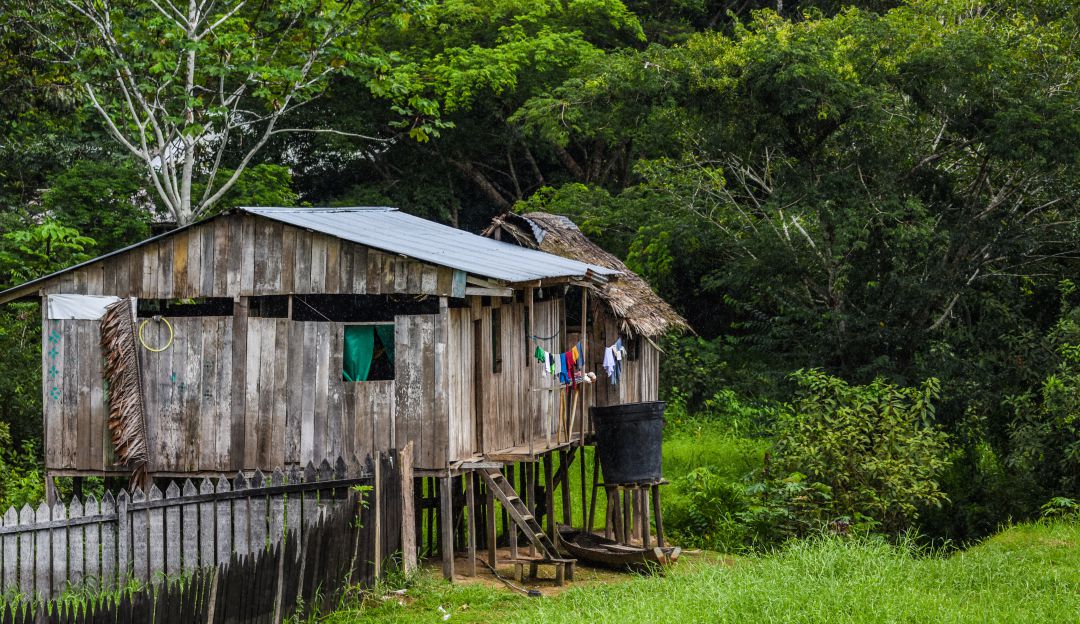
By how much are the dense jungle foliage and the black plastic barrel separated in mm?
2041

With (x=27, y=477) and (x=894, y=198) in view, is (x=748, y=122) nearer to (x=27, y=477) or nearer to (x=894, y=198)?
(x=894, y=198)

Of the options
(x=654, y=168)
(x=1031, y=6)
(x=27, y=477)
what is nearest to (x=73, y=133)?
(x=27, y=477)

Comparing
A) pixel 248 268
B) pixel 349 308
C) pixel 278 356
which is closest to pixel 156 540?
pixel 278 356

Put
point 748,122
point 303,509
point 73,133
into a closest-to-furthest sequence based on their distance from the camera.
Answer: point 303,509, point 748,122, point 73,133

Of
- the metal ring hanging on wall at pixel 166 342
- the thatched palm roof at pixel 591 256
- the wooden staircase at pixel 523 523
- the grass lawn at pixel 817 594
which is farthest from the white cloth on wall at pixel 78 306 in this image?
the thatched palm roof at pixel 591 256

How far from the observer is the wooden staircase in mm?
13227

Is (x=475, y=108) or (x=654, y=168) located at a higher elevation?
(x=475, y=108)

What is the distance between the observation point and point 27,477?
15633 millimetres

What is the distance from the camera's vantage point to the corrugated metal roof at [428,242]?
12398 mm

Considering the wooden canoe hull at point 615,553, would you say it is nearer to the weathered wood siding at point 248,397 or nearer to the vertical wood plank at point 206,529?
the weathered wood siding at point 248,397

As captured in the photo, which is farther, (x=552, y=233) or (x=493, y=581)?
(x=552, y=233)

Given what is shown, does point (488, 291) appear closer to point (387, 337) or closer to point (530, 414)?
point (387, 337)

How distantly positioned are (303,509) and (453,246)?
182 inches

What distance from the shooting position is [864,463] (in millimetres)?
15273
